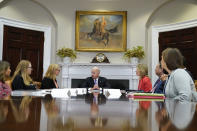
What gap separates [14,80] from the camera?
3.47m

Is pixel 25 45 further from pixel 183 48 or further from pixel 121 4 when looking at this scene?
pixel 183 48

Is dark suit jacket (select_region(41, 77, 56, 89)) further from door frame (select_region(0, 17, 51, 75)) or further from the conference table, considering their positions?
the conference table

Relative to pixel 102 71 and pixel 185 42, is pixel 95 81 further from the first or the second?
pixel 185 42

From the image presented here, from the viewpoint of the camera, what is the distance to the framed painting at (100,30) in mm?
6469

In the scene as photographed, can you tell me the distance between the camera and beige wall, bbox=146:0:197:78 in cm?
573

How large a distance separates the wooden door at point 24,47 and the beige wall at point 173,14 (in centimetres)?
311

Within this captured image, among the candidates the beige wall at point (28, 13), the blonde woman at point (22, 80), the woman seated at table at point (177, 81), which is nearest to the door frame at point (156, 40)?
the beige wall at point (28, 13)

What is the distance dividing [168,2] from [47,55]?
3.71 meters

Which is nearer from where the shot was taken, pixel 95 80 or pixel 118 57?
pixel 95 80

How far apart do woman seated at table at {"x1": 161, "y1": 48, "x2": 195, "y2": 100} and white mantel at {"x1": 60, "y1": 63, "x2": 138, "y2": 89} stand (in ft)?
13.6

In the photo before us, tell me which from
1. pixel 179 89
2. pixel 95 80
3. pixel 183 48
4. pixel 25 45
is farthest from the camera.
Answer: pixel 25 45

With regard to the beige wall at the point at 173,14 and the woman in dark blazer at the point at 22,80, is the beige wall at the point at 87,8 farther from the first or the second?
the woman in dark blazer at the point at 22,80

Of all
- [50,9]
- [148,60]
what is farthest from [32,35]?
[148,60]

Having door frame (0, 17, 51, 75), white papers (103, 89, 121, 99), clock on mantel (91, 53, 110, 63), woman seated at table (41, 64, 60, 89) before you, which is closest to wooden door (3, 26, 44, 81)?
door frame (0, 17, 51, 75)
